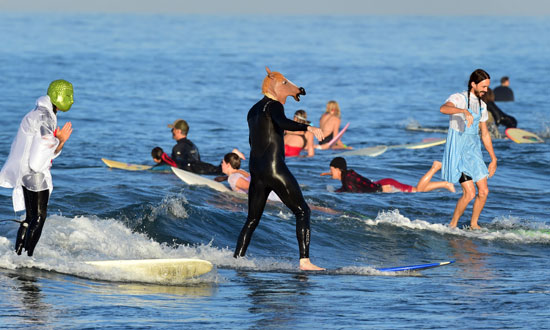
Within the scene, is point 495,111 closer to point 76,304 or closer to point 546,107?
point 546,107

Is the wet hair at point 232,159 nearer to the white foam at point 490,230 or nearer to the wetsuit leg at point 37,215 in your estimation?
the white foam at point 490,230

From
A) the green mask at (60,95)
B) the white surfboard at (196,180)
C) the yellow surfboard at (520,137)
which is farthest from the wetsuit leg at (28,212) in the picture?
the yellow surfboard at (520,137)

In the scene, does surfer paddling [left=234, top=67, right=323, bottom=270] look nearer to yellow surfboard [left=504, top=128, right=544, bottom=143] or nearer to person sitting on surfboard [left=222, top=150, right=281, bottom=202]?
person sitting on surfboard [left=222, top=150, right=281, bottom=202]

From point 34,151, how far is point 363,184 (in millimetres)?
8153

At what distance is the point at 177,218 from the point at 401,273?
3784mm

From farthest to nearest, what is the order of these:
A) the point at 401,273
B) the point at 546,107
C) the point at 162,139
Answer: the point at 546,107 → the point at 162,139 → the point at 401,273

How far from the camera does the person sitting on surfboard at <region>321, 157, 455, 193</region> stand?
15352mm

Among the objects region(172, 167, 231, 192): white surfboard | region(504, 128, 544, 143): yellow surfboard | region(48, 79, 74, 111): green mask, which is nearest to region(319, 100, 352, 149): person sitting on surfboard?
region(504, 128, 544, 143): yellow surfboard

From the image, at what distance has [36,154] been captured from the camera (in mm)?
8227

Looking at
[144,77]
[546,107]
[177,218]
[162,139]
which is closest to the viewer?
[177,218]

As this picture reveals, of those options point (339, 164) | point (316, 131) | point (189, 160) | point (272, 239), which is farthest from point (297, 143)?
point (316, 131)

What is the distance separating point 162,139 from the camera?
2572 cm

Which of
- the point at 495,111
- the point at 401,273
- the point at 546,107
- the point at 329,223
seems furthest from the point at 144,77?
the point at 401,273

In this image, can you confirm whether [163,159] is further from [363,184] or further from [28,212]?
[28,212]
